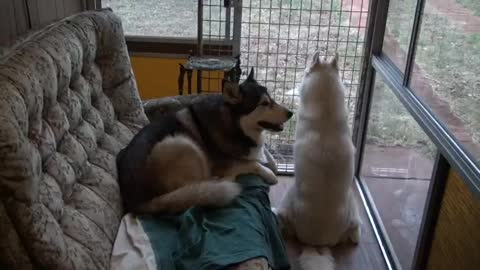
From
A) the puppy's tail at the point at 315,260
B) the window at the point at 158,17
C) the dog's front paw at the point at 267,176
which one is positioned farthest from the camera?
the window at the point at 158,17

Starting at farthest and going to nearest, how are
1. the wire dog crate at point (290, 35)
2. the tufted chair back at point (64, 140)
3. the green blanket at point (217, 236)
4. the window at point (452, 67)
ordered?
the wire dog crate at point (290, 35), the window at point (452, 67), the green blanket at point (217, 236), the tufted chair back at point (64, 140)

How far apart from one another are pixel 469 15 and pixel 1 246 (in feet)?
5.75

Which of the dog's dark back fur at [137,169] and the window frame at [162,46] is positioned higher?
the window frame at [162,46]

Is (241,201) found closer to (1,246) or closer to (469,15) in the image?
(1,246)

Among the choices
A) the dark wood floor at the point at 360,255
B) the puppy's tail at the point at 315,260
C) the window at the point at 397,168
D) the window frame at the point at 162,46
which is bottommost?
the dark wood floor at the point at 360,255

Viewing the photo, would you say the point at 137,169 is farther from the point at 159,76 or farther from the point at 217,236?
the point at 159,76

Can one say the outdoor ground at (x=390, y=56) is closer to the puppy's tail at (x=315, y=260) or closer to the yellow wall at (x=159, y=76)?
the yellow wall at (x=159, y=76)

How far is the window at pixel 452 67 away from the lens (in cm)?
164

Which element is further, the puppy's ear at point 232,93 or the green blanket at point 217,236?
the puppy's ear at point 232,93

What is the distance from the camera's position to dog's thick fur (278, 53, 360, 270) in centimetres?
216

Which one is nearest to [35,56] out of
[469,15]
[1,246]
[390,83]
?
[1,246]

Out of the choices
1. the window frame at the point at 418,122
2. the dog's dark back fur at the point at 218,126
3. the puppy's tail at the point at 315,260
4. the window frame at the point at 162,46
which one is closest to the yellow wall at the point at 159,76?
the window frame at the point at 162,46

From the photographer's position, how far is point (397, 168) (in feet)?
8.13

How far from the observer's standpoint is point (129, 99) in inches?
86.2
